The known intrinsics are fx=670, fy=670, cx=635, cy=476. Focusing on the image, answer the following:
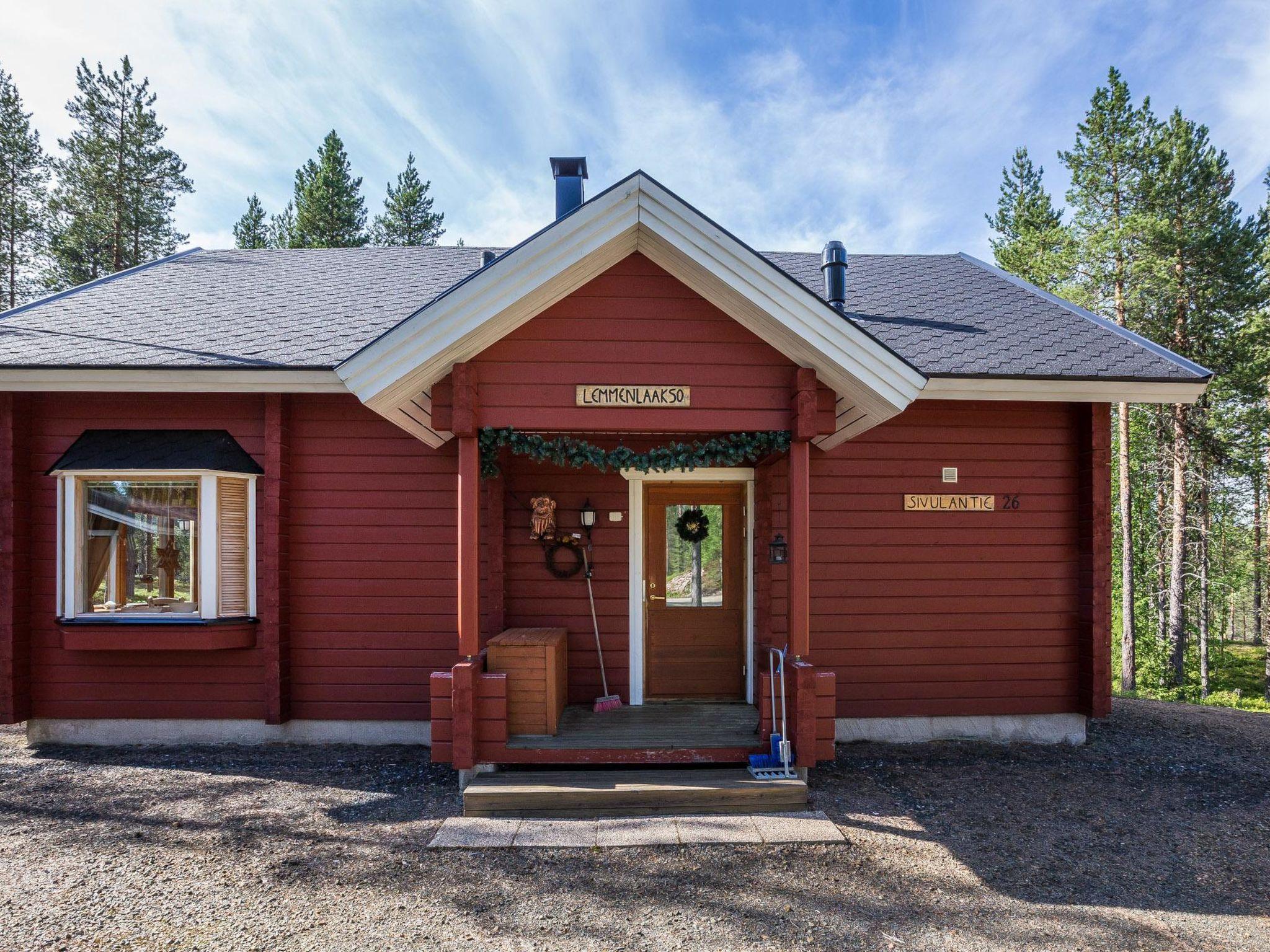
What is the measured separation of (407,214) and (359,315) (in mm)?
16618

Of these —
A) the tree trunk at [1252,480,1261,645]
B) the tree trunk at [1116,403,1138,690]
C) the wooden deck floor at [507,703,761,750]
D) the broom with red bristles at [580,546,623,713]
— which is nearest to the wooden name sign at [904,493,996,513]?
the wooden deck floor at [507,703,761,750]

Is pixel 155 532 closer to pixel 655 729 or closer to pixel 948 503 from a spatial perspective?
pixel 655 729

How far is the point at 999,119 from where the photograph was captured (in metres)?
15.7

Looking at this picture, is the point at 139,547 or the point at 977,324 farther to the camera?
the point at 977,324

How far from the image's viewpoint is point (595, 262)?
14.3 feet

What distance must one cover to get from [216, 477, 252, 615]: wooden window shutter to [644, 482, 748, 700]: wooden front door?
11.3ft

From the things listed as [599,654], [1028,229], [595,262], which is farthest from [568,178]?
[1028,229]

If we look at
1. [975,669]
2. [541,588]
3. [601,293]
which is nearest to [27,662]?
[541,588]

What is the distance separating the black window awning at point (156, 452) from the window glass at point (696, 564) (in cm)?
368

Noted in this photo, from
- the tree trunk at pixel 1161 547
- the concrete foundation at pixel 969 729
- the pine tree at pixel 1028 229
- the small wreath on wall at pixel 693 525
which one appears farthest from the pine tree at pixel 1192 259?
the small wreath on wall at pixel 693 525

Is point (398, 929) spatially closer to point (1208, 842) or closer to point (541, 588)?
point (541, 588)

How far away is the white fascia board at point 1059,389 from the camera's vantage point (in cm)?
552

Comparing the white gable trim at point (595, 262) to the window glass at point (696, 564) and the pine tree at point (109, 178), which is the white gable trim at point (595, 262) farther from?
the pine tree at point (109, 178)

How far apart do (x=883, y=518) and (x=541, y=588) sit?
3157mm
